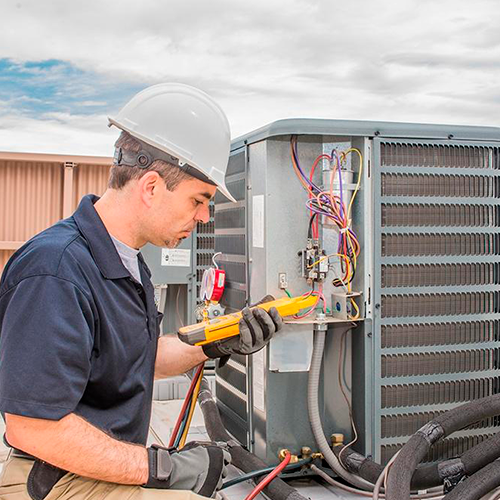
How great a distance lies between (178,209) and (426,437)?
3.83 feet

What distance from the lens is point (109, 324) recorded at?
1.49m

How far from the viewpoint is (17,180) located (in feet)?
18.1

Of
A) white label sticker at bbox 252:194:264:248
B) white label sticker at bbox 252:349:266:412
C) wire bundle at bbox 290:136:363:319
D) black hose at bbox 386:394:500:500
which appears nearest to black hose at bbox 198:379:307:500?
white label sticker at bbox 252:349:266:412

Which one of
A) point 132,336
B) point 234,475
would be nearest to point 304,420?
point 234,475

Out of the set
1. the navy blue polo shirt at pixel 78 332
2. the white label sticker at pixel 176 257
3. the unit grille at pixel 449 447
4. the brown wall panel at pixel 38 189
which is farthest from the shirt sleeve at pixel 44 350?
the brown wall panel at pixel 38 189

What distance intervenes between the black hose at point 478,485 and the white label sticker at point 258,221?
1.04 meters

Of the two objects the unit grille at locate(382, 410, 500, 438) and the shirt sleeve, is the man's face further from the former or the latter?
the unit grille at locate(382, 410, 500, 438)

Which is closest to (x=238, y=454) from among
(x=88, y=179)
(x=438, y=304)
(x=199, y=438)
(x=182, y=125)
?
(x=199, y=438)

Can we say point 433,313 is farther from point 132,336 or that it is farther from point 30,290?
point 30,290

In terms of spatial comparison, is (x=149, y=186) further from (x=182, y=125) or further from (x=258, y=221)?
(x=258, y=221)

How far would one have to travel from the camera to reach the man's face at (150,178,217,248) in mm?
1607

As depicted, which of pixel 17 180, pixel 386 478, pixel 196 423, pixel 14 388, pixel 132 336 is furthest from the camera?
pixel 17 180

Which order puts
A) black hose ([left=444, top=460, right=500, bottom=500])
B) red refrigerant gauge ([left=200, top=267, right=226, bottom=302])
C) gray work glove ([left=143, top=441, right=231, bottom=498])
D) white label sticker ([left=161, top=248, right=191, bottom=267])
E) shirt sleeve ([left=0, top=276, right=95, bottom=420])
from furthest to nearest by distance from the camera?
white label sticker ([left=161, top=248, right=191, bottom=267]) → red refrigerant gauge ([left=200, top=267, right=226, bottom=302]) → black hose ([left=444, top=460, right=500, bottom=500]) → gray work glove ([left=143, top=441, right=231, bottom=498]) → shirt sleeve ([left=0, top=276, right=95, bottom=420])

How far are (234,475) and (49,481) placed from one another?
42.7 inches
